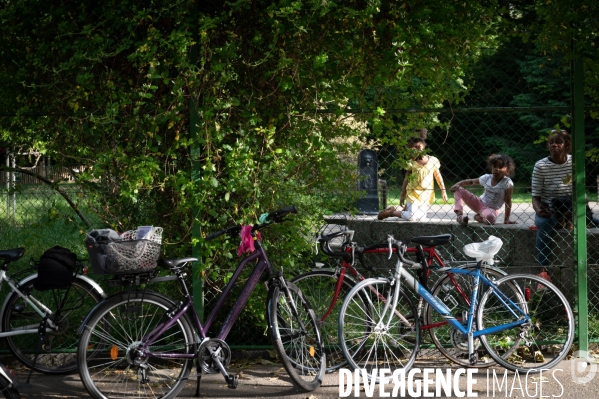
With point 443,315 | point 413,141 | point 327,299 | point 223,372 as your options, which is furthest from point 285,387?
point 413,141

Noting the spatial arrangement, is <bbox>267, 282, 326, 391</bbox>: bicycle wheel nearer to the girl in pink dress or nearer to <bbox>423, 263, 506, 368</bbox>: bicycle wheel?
<bbox>423, 263, 506, 368</bbox>: bicycle wheel

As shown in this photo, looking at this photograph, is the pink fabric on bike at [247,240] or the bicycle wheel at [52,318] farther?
the bicycle wheel at [52,318]

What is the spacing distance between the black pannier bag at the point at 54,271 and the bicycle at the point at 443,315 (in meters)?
1.97

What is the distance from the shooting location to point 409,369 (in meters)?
5.82

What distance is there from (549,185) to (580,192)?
4.56ft

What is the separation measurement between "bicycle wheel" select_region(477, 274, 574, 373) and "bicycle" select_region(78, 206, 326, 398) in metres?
1.29

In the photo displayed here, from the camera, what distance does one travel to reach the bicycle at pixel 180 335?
5.20 metres

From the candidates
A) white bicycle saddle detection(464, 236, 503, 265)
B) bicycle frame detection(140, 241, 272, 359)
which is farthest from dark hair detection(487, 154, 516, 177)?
bicycle frame detection(140, 241, 272, 359)

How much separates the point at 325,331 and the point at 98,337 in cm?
174

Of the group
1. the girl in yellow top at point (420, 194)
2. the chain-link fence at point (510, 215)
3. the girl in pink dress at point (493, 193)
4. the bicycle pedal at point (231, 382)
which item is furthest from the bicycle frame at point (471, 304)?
the girl in pink dress at point (493, 193)

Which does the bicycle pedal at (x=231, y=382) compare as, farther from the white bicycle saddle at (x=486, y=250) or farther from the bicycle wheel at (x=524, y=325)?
the white bicycle saddle at (x=486, y=250)

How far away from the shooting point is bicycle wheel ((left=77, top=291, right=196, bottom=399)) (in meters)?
5.17

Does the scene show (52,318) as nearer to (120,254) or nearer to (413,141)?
(120,254)

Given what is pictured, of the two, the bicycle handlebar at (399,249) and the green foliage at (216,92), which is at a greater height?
the green foliage at (216,92)
